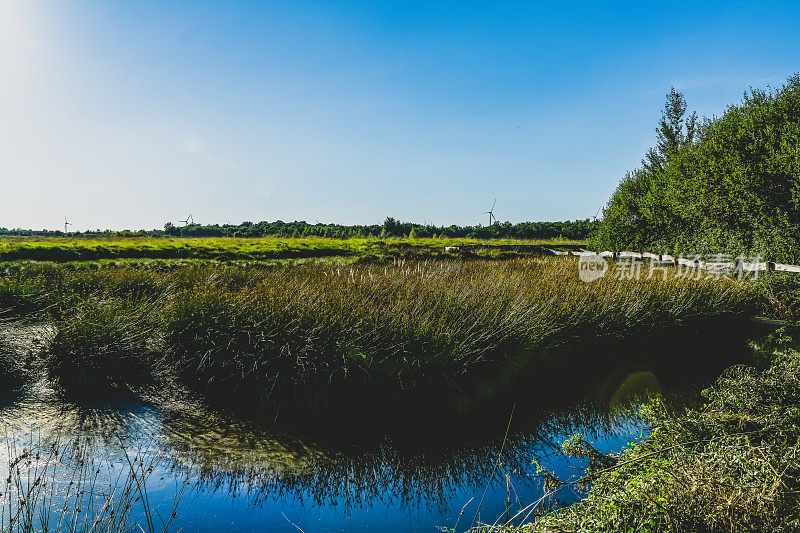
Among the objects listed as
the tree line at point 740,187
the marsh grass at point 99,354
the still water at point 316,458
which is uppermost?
the tree line at point 740,187

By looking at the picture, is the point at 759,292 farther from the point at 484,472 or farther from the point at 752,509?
the point at 752,509

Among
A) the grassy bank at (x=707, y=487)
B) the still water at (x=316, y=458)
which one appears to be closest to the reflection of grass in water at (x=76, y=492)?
the still water at (x=316, y=458)

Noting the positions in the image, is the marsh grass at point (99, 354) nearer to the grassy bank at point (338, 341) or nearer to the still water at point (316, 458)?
the grassy bank at point (338, 341)

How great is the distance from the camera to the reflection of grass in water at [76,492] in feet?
9.57

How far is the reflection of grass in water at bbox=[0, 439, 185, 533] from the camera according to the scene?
292 cm

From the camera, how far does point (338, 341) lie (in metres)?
5.55

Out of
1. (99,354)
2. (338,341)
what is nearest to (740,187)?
(338,341)

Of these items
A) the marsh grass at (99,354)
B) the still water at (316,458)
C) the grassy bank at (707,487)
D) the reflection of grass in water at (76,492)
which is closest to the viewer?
the grassy bank at (707,487)

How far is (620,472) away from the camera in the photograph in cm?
284

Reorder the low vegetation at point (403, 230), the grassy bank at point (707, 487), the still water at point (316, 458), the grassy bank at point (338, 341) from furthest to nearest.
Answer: the low vegetation at point (403, 230) < the grassy bank at point (338, 341) < the still water at point (316, 458) < the grassy bank at point (707, 487)

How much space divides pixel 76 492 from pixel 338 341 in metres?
2.83

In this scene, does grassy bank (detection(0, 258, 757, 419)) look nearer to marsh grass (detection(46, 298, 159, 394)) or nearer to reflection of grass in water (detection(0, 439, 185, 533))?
marsh grass (detection(46, 298, 159, 394))

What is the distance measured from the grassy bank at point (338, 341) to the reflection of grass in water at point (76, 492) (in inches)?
66.6

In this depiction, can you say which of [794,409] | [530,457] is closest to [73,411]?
[530,457]
